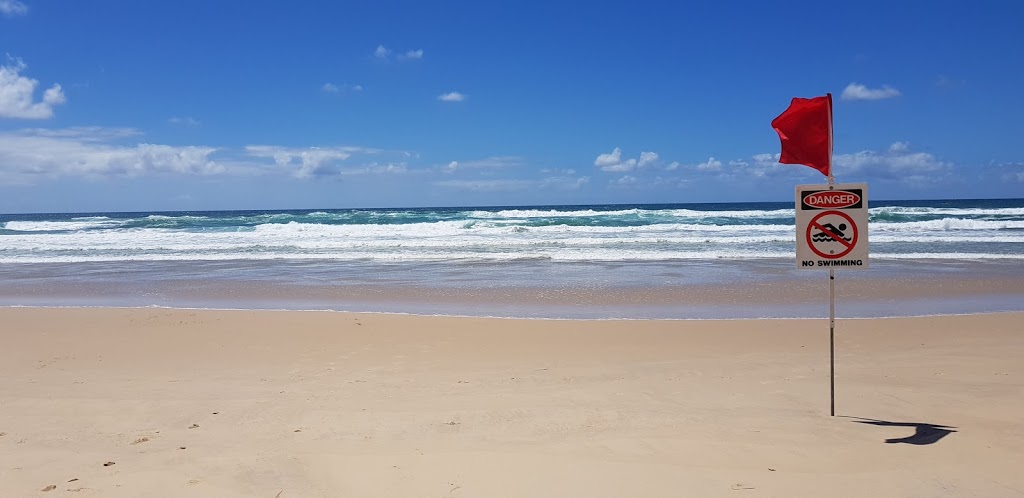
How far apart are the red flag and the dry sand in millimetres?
1965

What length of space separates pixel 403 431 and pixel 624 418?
5.50 feet

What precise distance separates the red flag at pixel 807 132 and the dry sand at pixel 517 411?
1965mm

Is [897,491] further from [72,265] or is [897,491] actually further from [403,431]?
[72,265]

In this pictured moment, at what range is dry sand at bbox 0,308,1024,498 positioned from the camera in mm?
3830

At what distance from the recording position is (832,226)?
4.85 meters

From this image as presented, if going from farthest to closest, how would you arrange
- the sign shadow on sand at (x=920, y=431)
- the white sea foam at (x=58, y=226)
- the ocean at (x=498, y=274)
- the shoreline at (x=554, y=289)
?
the white sea foam at (x=58, y=226) → the ocean at (x=498, y=274) → the shoreline at (x=554, y=289) → the sign shadow on sand at (x=920, y=431)

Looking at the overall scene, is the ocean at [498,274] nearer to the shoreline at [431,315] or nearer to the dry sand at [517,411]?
the shoreline at [431,315]

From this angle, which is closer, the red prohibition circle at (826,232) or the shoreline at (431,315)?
the red prohibition circle at (826,232)

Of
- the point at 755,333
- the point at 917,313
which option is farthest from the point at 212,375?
the point at 917,313

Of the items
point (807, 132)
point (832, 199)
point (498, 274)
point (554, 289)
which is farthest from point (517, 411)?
point (498, 274)

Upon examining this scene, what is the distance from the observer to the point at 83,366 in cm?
734

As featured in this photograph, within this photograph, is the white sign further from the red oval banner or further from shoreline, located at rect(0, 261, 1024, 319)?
shoreline, located at rect(0, 261, 1024, 319)

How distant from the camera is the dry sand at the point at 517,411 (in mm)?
3830

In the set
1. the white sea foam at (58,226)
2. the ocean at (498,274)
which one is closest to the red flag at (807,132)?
the ocean at (498,274)
